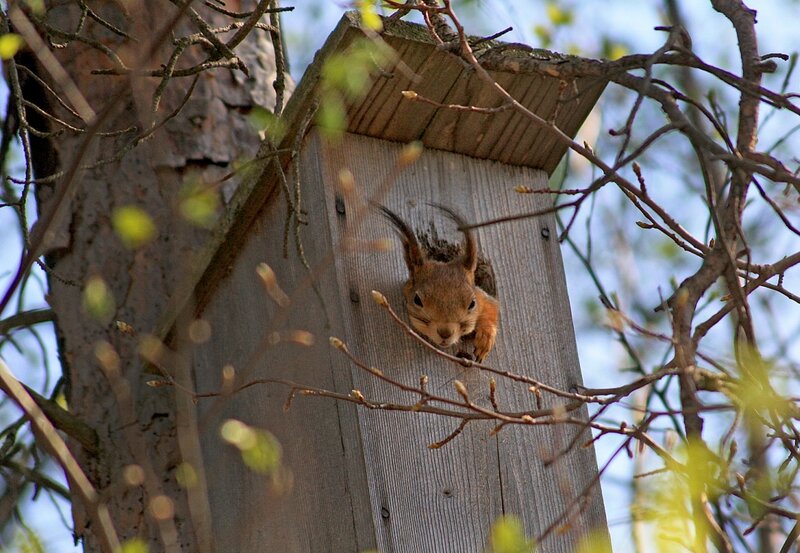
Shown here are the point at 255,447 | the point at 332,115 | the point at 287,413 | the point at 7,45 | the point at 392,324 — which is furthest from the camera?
the point at 287,413

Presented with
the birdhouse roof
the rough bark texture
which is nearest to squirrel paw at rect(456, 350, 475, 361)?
the birdhouse roof

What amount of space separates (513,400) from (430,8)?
40.7 inches

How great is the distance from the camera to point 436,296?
2.65 meters

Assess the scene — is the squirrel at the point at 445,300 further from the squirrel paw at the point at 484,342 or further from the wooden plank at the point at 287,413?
the wooden plank at the point at 287,413

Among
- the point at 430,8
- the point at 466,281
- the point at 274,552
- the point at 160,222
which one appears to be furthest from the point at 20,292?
the point at 430,8

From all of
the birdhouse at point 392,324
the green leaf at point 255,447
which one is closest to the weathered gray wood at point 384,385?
the birdhouse at point 392,324

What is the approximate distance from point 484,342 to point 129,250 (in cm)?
126

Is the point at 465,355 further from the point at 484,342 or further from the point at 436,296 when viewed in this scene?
the point at 436,296

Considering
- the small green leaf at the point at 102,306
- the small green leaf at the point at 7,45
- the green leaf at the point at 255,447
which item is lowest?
the green leaf at the point at 255,447

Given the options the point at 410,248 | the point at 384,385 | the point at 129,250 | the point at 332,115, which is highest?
the point at 129,250

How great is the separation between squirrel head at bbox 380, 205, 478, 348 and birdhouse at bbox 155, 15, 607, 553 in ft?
0.13

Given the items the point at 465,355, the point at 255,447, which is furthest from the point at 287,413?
the point at 255,447

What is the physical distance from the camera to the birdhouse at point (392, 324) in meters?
2.42

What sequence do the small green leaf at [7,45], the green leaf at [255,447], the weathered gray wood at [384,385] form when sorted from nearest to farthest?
the green leaf at [255,447] → the small green leaf at [7,45] → the weathered gray wood at [384,385]
